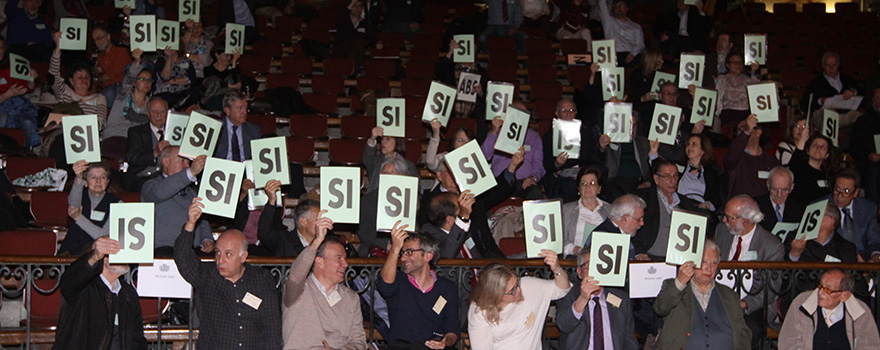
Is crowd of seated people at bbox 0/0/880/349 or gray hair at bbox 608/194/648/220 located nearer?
crowd of seated people at bbox 0/0/880/349

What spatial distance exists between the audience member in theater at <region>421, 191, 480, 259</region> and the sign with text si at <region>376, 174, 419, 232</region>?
15.6 inches

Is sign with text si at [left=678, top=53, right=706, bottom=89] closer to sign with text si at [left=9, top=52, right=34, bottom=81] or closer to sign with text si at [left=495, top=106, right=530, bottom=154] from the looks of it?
sign with text si at [left=495, top=106, right=530, bottom=154]

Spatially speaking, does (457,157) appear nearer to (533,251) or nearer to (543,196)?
(533,251)

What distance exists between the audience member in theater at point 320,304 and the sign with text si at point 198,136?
4.32ft

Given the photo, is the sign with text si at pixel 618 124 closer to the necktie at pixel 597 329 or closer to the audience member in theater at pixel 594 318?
the audience member in theater at pixel 594 318

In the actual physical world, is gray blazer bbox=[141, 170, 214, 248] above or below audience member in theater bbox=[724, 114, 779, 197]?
below

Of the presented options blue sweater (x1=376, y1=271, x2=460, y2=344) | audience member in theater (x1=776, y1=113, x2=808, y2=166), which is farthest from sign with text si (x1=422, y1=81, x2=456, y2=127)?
audience member in theater (x1=776, y1=113, x2=808, y2=166)

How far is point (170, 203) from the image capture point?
5.91 meters

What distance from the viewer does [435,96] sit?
7.20 metres

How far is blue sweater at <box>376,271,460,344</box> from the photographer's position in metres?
5.25

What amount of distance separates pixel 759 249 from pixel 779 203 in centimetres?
96

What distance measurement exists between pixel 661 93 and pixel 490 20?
3630mm

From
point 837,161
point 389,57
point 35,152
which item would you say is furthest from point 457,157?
point 389,57

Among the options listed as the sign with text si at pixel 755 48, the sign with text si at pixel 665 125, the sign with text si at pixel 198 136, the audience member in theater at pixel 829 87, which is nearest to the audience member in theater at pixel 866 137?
the audience member in theater at pixel 829 87
